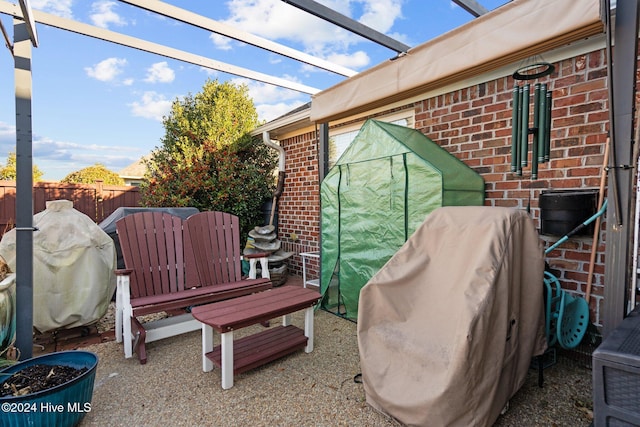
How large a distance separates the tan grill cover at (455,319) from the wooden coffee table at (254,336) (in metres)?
0.83

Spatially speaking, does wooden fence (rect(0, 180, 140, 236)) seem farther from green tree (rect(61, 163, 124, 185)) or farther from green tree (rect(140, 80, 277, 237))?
green tree (rect(61, 163, 124, 185))

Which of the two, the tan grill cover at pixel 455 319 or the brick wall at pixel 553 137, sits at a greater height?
the brick wall at pixel 553 137

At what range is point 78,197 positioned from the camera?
21.5 ft

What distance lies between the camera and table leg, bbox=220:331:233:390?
2.25 meters

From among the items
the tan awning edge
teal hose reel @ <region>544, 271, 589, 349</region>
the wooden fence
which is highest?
the tan awning edge

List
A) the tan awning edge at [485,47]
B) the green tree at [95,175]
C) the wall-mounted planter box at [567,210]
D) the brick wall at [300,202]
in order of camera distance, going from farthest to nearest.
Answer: the green tree at [95,175] < the brick wall at [300,202] < the wall-mounted planter box at [567,210] < the tan awning edge at [485,47]

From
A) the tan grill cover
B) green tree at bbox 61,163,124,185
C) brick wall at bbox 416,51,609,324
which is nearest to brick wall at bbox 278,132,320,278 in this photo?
brick wall at bbox 416,51,609,324

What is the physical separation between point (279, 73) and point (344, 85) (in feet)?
6.81

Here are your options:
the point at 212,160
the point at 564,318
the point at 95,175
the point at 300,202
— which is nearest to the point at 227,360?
the point at 564,318

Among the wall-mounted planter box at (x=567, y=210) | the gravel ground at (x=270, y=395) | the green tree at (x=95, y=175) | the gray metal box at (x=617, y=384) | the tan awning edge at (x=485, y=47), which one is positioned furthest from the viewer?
the green tree at (x=95, y=175)

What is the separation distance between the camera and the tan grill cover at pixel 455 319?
1.57 meters

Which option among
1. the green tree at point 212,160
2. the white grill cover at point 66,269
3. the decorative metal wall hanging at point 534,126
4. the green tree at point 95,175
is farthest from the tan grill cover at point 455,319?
the green tree at point 95,175

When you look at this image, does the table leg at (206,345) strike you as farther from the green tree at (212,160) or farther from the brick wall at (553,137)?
the green tree at (212,160)

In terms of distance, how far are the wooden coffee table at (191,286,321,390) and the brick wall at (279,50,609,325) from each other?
2.03 metres
